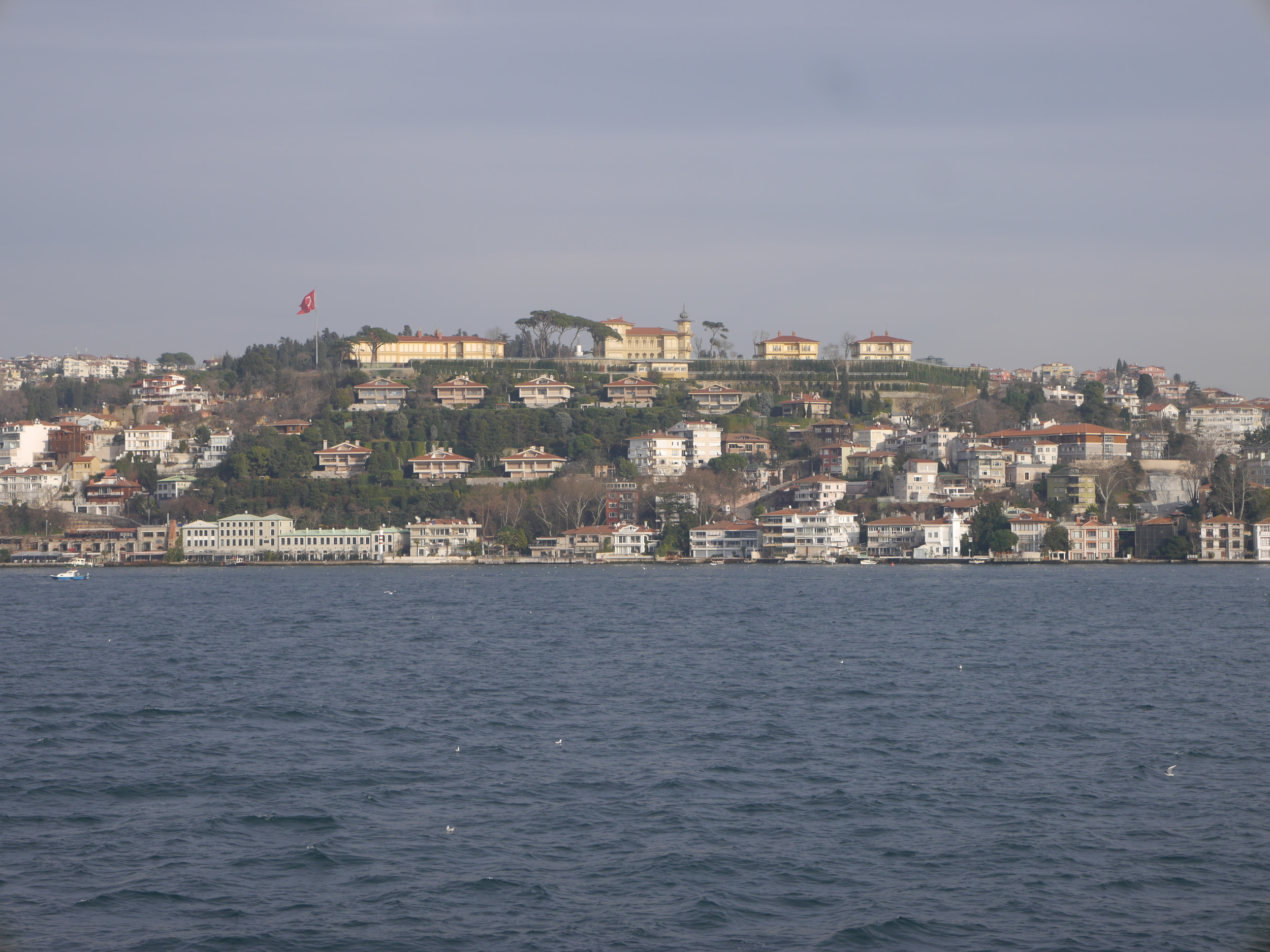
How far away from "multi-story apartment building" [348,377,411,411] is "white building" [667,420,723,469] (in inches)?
641

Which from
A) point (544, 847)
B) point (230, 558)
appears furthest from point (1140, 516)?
point (544, 847)

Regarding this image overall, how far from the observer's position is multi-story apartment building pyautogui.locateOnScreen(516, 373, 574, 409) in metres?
75.1

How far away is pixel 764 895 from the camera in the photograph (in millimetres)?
9023

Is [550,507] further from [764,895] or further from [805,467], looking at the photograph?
[764,895]

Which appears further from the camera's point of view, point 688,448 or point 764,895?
point 688,448

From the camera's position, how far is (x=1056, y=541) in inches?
2245

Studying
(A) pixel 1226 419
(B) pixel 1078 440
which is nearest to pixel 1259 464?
(B) pixel 1078 440

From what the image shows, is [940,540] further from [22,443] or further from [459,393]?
[22,443]

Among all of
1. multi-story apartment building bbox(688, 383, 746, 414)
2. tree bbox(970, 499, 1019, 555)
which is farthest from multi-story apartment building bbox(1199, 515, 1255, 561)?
multi-story apartment building bbox(688, 383, 746, 414)

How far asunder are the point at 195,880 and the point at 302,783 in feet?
9.31

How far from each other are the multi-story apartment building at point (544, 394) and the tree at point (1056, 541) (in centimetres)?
2858

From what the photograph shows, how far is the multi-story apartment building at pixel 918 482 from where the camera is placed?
6316 centimetres

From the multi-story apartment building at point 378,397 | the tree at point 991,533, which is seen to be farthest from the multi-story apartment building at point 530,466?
the tree at point 991,533

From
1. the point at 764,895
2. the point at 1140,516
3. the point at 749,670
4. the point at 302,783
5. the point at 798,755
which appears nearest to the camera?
the point at 764,895
